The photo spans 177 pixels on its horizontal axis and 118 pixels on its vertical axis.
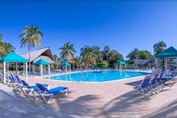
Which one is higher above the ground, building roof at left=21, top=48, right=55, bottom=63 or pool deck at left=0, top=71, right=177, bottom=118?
building roof at left=21, top=48, right=55, bottom=63

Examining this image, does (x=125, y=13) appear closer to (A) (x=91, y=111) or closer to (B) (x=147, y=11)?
(B) (x=147, y=11)

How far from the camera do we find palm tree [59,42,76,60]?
42.6 m

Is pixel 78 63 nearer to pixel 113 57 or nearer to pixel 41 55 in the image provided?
pixel 113 57

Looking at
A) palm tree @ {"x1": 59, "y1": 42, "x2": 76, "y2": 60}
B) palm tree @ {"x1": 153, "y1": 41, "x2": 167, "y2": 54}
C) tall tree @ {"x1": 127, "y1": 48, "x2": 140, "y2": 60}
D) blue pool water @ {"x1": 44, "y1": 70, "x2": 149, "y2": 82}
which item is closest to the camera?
blue pool water @ {"x1": 44, "y1": 70, "x2": 149, "y2": 82}

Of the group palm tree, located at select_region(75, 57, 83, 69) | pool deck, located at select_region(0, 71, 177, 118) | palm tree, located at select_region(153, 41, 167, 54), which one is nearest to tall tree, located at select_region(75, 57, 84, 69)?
palm tree, located at select_region(75, 57, 83, 69)

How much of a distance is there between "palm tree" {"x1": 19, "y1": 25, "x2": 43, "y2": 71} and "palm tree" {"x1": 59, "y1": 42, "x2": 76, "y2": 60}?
42.0 feet

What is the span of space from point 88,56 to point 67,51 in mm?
6457

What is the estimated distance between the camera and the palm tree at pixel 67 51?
42566 millimetres

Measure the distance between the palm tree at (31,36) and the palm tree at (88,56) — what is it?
59.6 feet

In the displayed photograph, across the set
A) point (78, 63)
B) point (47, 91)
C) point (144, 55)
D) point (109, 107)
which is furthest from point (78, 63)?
point (109, 107)

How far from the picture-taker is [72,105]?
6.29 meters

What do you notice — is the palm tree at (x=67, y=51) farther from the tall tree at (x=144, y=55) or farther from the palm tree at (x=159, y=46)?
the tall tree at (x=144, y=55)

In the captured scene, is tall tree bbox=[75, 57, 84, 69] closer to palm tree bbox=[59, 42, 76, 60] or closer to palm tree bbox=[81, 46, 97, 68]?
palm tree bbox=[81, 46, 97, 68]

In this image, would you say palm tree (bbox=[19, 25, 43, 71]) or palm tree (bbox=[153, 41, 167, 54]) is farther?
palm tree (bbox=[153, 41, 167, 54])
